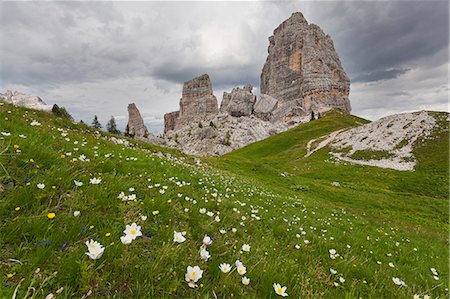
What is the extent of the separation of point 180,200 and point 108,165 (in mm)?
2622

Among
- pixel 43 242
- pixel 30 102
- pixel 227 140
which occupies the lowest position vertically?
pixel 43 242

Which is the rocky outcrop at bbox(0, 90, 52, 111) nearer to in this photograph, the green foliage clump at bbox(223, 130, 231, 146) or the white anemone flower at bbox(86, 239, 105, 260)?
the white anemone flower at bbox(86, 239, 105, 260)

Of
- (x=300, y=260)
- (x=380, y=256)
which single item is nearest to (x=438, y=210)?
(x=380, y=256)

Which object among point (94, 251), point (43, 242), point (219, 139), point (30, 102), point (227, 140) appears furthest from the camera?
point (219, 139)

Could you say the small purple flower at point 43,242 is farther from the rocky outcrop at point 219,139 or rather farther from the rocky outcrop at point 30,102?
the rocky outcrop at point 219,139

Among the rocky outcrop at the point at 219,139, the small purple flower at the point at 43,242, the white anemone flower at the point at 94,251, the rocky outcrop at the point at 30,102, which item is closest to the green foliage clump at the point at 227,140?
the rocky outcrop at the point at 219,139

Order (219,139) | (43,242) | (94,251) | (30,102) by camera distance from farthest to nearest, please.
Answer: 1. (219,139)
2. (30,102)
3. (43,242)
4. (94,251)

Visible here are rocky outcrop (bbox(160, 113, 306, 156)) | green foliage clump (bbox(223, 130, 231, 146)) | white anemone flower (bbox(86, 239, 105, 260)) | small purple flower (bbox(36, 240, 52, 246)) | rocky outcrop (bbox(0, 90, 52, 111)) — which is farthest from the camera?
green foliage clump (bbox(223, 130, 231, 146))

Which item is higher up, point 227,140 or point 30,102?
point 30,102

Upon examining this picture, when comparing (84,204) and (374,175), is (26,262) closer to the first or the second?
(84,204)

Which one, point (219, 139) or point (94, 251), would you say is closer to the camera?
point (94, 251)

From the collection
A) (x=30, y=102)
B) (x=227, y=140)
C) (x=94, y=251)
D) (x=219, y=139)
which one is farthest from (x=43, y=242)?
(x=219, y=139)

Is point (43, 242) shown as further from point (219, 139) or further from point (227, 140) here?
point (219, 139)

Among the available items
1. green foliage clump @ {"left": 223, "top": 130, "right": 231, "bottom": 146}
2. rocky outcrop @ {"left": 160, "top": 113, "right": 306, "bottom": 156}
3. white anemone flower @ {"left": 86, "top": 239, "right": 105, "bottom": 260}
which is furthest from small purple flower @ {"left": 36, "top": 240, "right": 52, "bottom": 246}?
green foliage clump @ {"left": 223, "top": 130, "right": 231, "bottom": 146}
